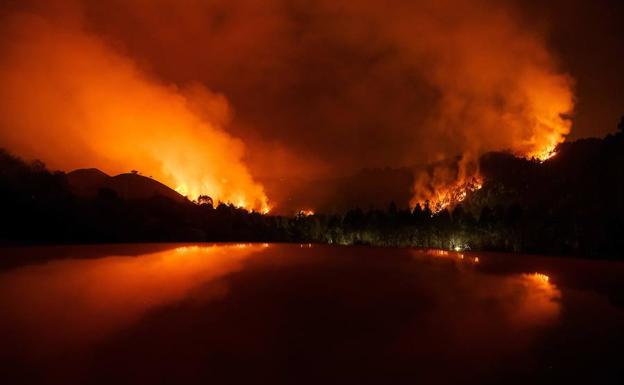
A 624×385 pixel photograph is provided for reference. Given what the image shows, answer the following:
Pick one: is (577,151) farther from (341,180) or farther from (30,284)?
(341,180)

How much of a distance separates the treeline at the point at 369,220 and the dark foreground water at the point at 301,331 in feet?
70.2

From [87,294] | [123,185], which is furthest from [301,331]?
[123,185]

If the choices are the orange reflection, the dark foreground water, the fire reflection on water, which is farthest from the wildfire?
the dark foreground water

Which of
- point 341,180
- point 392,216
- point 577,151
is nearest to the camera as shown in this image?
point 392,216

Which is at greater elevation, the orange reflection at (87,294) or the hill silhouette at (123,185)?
the hill silhouette at (123,185)

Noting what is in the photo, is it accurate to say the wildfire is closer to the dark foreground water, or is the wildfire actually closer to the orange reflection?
the orange reflection

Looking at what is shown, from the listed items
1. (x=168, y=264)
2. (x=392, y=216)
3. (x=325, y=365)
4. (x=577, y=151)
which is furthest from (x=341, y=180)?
(x=325, y=365)

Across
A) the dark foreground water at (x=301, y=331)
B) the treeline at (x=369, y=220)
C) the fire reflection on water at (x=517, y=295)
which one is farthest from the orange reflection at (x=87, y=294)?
the treeline at (x=369, y=220)

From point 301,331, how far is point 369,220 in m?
47.0

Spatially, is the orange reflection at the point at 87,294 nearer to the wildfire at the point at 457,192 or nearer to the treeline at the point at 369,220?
the treeline at the point at 369,220

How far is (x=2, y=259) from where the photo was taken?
64.7ft

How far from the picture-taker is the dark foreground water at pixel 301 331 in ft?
18.1

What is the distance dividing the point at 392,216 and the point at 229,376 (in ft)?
157

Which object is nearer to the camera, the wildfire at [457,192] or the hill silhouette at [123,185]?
the hill silhouette at [123,185]
